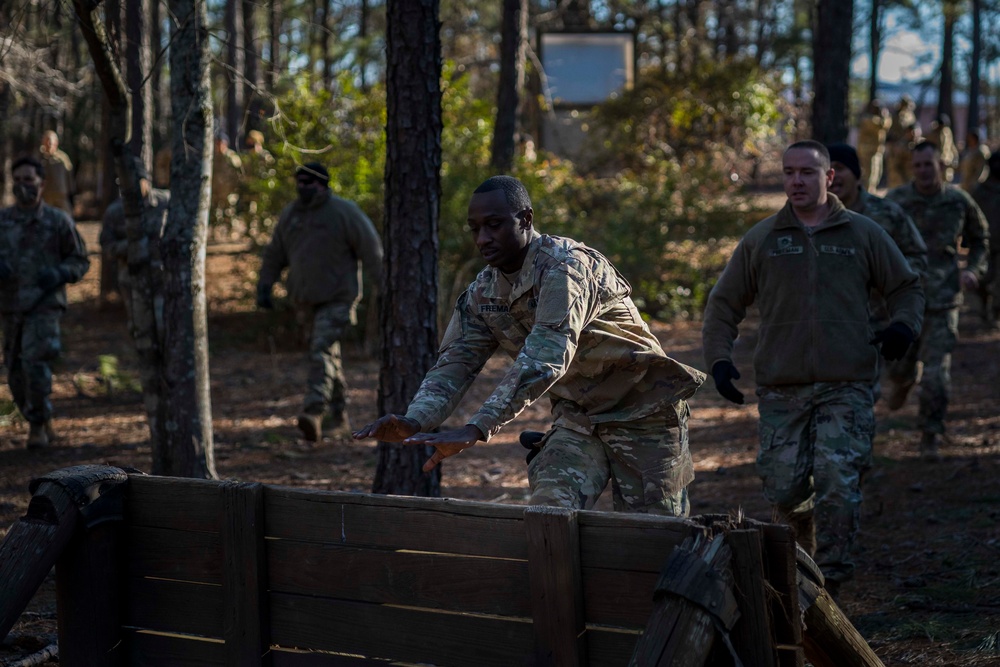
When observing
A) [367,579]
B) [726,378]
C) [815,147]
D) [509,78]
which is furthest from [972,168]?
[367,579]

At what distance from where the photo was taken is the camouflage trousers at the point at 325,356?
33.0 feet

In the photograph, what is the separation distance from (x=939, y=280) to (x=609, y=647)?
6.92 metres

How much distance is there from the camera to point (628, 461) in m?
4.64

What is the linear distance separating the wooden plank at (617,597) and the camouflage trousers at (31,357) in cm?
768

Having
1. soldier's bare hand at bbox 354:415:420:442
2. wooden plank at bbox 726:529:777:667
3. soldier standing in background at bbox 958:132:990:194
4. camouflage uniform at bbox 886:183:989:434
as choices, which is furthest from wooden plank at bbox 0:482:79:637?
soldier standing in background at bbox 958:132:990:194

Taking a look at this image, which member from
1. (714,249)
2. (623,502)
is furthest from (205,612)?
(714,249)

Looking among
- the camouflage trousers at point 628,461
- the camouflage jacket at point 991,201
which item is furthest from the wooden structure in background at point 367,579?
the camouflage jacket at point 991,201

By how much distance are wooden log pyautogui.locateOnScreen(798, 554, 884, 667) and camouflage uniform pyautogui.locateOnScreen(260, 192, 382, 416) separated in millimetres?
7049

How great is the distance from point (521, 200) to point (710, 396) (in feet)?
27.4

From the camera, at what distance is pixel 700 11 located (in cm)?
3712

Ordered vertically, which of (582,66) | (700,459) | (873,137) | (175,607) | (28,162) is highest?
(582,66)

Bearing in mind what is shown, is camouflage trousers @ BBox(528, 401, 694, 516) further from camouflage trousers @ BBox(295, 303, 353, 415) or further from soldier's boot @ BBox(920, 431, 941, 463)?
camouflage trousers @ BBox(295, 303, 353, 415)

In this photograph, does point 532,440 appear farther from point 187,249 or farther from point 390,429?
point 187,249

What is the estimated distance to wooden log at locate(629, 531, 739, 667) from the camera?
293 centimetres
